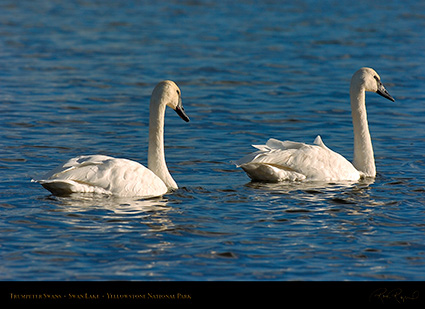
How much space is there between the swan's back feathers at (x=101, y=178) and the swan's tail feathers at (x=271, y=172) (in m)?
1.49

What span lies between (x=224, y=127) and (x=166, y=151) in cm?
204

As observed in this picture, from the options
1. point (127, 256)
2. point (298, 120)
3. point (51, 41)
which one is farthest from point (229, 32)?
point (127, 256)

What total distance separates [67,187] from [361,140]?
4.56 metres

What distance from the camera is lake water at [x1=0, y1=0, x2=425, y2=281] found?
8055 mm

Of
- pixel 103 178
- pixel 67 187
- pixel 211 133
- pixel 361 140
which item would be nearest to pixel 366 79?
pixel 361 140

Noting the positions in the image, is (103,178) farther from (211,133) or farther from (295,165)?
(211,133)

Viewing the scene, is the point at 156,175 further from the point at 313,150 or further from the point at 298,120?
the point at 298,120

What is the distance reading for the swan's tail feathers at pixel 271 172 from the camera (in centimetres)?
1095

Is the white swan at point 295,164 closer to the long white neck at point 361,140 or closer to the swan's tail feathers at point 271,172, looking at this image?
the swan's tail feathers at point 271,172

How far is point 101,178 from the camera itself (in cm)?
970

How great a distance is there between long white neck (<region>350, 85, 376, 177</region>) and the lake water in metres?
0.29

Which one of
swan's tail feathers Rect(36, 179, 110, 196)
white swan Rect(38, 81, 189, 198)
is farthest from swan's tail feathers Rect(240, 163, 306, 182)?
swan's tail feathers Rect(36, 179, 110, 196)

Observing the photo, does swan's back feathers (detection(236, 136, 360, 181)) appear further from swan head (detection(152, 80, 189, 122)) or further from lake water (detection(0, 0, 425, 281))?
swan head (detection(152, 80, 189, 122))
